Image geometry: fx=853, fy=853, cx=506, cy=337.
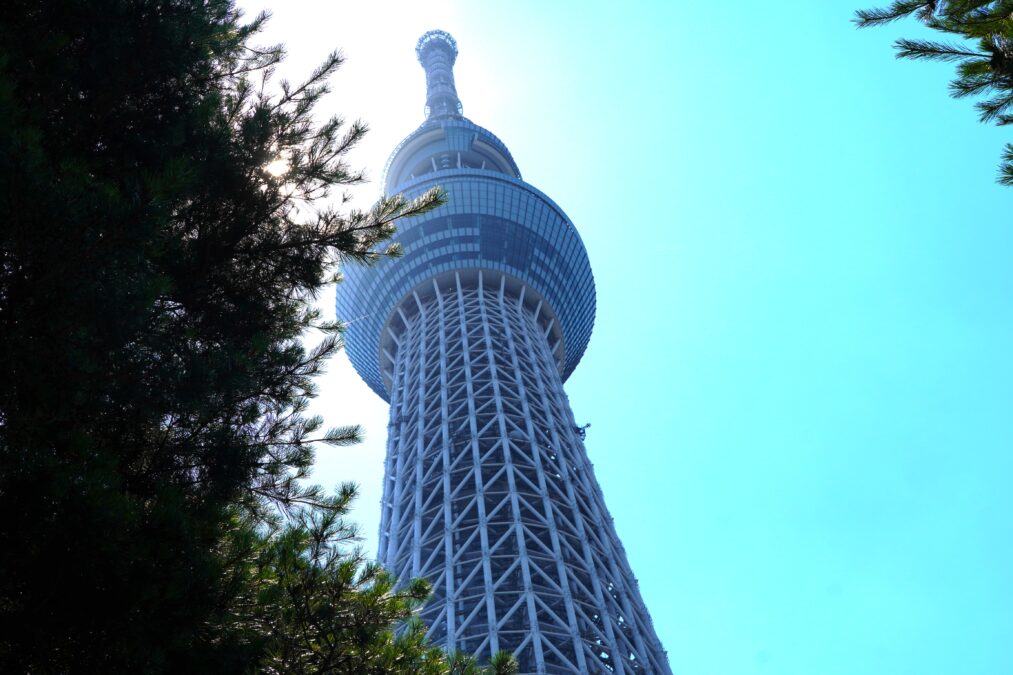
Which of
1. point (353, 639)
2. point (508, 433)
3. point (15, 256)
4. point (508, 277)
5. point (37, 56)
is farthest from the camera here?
point (508, 277)

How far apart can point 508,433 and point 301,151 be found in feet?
109

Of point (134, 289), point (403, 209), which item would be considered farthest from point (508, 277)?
point (134, 289)

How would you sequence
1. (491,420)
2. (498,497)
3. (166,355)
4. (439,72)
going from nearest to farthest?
1. (166,355)
2. (498,497)
3. (491,420)
4. (439,72)

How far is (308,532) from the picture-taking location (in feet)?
24.7

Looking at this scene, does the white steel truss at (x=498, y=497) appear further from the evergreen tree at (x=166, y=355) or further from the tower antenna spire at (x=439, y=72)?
the tower antenna spire at (x=439, y=72)

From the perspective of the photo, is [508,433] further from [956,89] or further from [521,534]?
[956,89]

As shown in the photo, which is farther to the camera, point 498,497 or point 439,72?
point 439,72

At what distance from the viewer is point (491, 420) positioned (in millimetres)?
42812

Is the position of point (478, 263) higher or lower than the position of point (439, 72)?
lower

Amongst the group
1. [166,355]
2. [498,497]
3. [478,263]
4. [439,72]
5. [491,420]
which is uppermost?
[439,72]

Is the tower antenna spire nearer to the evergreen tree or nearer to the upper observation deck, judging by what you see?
the upper observation deck

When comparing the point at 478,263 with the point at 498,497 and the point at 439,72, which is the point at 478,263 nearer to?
the point at 498,497

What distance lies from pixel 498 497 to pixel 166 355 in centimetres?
3213

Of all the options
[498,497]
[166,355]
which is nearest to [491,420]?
[498,497]
